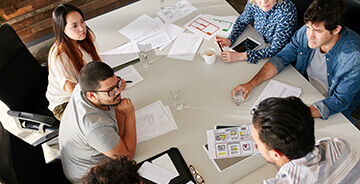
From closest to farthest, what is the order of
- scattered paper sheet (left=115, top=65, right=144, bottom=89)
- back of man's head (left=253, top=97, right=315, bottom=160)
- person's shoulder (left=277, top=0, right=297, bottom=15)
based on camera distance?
back of man's head (left=253, top=97, right=315, bottom=160)
person's shoulder (left=277, top=0, right=297, bottom=15)
scattered paper sheet (left=115, top=65, right=144, bottom=89)

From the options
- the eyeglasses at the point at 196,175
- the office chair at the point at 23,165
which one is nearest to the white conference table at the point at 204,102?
the eyeglasses at the point at 196,175

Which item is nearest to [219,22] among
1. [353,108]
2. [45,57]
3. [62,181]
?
[353,108]

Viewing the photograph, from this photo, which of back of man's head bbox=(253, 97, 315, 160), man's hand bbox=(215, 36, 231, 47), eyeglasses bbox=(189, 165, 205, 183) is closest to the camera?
back of man's head bbox=(253, 97, 315, 160)

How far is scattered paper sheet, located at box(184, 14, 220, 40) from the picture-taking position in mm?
2307

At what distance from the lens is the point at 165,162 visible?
5.19 ft

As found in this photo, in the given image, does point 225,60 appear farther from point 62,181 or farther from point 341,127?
point 62,181

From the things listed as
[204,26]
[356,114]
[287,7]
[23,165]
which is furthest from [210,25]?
[23,165]

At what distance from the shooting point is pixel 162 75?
207 centimetres

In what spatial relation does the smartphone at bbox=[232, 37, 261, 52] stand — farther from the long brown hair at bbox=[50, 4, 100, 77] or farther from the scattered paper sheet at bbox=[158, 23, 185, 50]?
the long brown hair at bbox=[50, 4, 100, 77]

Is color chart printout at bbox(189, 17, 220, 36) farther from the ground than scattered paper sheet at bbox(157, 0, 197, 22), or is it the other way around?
scattered paper sheet at bbox(157, 0, 197, 22)

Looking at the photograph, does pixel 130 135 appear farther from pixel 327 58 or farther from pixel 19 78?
pixel 327 58

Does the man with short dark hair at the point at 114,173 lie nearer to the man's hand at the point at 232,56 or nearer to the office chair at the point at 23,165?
the office chair at the point at 23,165

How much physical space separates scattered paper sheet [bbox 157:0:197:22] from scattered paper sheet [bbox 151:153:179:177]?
1.37 meters

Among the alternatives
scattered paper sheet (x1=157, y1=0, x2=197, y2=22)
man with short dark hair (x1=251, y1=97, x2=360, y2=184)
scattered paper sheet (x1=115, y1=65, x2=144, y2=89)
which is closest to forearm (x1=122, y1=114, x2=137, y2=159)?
scattered paper sheet (x1=115, y1=65, x2=144, y2=89)
